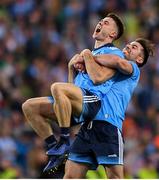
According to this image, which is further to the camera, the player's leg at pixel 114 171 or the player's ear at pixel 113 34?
the player's ear at pixel 113 34

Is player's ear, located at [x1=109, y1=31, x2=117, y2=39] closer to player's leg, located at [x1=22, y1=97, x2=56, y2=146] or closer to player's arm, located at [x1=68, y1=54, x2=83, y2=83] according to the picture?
player's arm, located at [x1=68, y1=54, x2=83, y2=83]

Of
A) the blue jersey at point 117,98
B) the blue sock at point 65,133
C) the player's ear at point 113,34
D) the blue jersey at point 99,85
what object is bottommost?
the blue sock at point 65,133

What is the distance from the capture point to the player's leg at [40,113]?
916 cm

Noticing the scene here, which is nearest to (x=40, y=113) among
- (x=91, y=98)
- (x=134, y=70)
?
(x=91, y=98)

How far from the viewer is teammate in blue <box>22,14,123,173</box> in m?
8.88

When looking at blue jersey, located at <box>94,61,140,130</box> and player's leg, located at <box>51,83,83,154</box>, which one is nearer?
player's leg, located at <box>51,83,83,154</box>

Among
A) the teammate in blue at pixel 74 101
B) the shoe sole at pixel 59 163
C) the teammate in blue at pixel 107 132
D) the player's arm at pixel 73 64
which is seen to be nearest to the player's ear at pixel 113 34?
the teammate in blue at pixel 74 101

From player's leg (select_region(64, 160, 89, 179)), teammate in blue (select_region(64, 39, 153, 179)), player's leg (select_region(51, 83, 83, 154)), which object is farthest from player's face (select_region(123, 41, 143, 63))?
player's leg (select_region(64, 160, 89, 179))

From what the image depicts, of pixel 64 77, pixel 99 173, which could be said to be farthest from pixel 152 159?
pixel 64 77

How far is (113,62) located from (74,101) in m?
0.54

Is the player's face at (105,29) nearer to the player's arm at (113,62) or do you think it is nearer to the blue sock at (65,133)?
the player's arm at (113,62)

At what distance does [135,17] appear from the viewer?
16.4 m

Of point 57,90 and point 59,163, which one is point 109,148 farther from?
point 57,90

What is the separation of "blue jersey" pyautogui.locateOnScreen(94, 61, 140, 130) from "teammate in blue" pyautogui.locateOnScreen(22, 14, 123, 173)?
0.06 m
